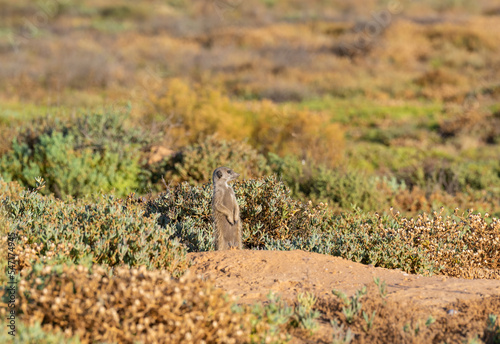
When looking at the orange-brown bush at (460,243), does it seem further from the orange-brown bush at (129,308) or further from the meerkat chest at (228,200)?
the orange-brown bush at (129,308)

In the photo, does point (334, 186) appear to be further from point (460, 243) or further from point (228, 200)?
point (228, 200)

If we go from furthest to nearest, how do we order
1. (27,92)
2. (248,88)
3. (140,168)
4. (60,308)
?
(248,88), (27,92), (140,168), (60,308)

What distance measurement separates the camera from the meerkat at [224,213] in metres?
5.52

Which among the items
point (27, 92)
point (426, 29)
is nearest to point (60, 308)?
point (27, 92)

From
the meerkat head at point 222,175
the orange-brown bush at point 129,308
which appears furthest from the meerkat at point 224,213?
the orange-brown bush at point 129,308

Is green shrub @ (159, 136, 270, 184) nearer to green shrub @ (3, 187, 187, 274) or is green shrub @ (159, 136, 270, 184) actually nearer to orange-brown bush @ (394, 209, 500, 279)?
orange-brown bush @ (394, 209, 500, 279)

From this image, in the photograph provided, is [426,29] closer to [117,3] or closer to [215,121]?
[215,121]

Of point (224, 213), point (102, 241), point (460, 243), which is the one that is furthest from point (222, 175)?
point (460, 243)

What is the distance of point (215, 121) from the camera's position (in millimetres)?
12109

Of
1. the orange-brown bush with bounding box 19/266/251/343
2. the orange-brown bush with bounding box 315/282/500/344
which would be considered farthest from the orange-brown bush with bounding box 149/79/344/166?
the orange-brown bush with bounding box 19/266/251/343

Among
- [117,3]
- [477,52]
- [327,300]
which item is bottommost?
[327,300]

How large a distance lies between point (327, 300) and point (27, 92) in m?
17.9

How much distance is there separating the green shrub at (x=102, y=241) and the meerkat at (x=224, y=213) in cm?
64

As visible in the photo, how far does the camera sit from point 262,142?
12.5 metres
